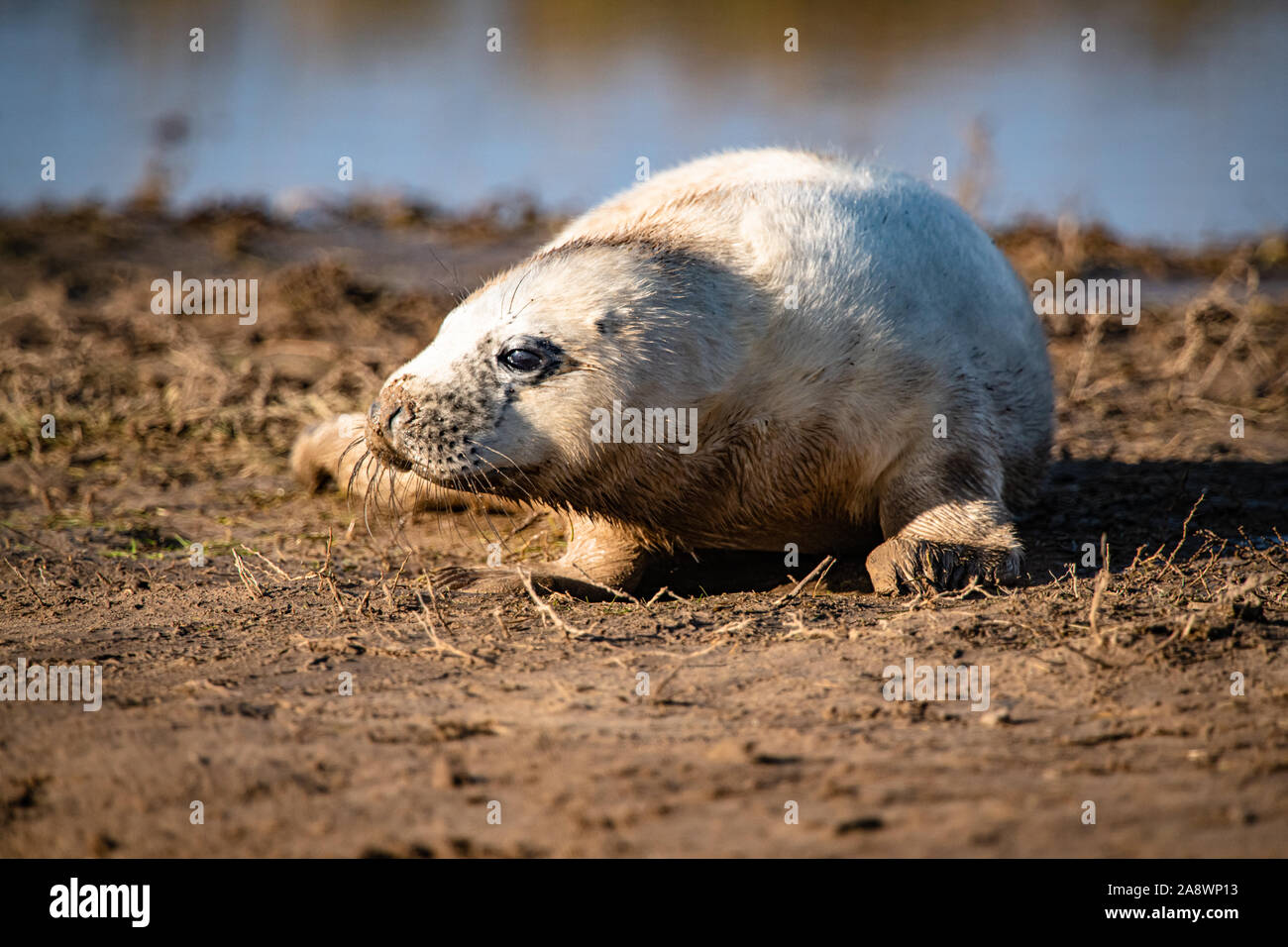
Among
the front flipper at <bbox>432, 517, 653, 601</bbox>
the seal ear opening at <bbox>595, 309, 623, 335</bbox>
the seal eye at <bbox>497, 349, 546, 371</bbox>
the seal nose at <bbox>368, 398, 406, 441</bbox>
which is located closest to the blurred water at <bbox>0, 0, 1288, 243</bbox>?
the front flipper at <bbox>432, 517, 653, 601</bbox>

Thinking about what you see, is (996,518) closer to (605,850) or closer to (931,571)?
(931,571)

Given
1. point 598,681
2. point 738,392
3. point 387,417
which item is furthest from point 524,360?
point 598,681

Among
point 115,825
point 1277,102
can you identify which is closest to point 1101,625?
point 115,825

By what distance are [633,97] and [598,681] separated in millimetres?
15400

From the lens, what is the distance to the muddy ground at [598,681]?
272 cm

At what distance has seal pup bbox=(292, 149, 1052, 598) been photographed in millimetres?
4199

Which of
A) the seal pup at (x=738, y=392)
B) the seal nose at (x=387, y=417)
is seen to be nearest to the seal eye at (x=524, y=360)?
the seal pup at (x=738, y=392)

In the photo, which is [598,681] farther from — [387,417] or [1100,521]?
[1100,521]

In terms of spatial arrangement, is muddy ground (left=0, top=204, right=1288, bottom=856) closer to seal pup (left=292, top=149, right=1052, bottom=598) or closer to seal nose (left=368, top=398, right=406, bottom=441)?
seal pup (left=292, top=149, right=1052, bottom=598)

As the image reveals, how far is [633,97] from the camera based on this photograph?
17781 millimetres

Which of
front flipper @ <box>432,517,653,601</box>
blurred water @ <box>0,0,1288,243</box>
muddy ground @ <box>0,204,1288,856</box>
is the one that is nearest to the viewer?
muddy ground @ <box>0,204,1288,856</box>

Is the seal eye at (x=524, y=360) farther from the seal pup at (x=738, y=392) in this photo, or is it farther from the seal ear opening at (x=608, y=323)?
the seal ear opening at (x=608, y=323)

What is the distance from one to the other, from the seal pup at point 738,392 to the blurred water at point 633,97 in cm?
733

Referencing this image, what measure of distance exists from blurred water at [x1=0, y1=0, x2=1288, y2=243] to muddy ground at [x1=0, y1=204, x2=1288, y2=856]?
7065 millimetres
